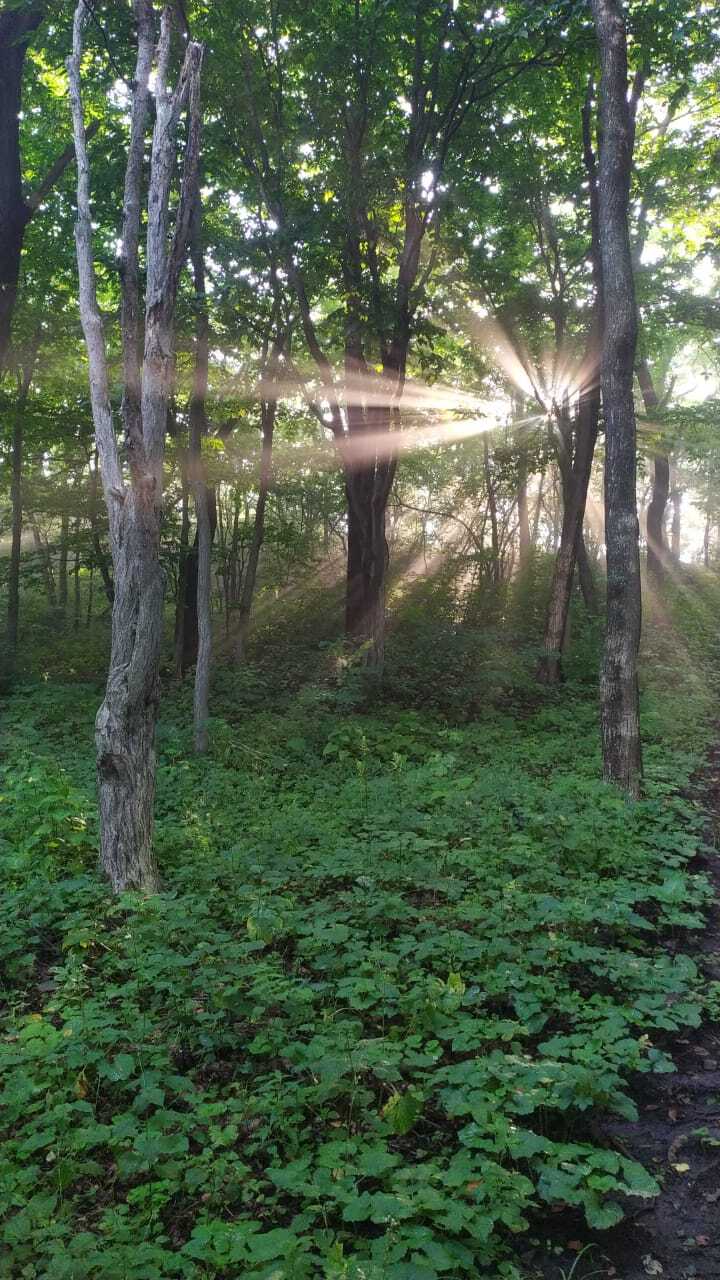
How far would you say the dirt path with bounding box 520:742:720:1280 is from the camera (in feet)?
9.77

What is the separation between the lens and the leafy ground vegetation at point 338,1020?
2.94m

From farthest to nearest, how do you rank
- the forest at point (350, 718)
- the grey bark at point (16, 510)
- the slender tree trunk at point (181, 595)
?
the grey bark at point (16, 510), the slender tree trunk at point (181, 595), the forest at point (350, 718)

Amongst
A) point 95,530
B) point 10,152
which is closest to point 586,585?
point 95,530

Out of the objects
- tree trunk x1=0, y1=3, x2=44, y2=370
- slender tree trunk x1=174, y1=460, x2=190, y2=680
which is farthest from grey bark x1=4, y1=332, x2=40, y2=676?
slender tree trunk x1=174, y1=460, x2=190, y2=680

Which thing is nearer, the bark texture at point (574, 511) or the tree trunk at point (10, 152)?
the tree trunk at point (10, 152)

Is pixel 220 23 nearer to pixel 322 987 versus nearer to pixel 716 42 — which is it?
pixel 716 42

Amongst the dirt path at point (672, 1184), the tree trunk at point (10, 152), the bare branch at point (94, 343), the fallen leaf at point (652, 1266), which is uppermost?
the tree trunk at point (10, 152)

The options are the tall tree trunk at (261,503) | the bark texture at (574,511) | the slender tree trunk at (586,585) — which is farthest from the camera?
the slender tree trunk at (586,585)

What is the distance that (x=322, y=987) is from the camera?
4254 millimetres

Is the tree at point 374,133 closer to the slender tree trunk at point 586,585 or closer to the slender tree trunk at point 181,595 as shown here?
the slender tree trunk at point 181,595

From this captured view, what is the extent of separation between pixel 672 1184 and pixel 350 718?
9.36 m

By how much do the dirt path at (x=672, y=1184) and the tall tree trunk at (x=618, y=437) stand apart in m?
4.45

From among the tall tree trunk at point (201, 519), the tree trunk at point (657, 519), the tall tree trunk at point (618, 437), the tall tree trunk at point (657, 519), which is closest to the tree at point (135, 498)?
the tall tree trunk at point (201, 519)

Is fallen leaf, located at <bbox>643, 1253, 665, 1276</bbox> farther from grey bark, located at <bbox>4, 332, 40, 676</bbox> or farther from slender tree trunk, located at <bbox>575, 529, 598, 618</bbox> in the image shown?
slender tree trunk, located at <bbox>575, 529, 598, 618</bbox>
